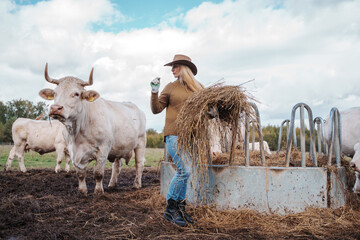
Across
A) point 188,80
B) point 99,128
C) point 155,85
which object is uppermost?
point 188,80

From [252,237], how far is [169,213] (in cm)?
115

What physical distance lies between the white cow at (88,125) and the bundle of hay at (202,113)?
2.29 meters

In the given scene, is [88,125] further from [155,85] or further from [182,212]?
[182,212]

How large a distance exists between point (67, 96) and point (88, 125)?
85 cm

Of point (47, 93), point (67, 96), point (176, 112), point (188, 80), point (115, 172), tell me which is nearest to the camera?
point (176, 112)

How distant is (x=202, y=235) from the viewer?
3.77m

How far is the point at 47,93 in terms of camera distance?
234 inches

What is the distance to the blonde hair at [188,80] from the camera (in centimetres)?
457

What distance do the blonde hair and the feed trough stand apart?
924mm

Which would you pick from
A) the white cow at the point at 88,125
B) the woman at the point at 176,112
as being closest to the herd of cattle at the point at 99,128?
the white cow at the point at 88,125

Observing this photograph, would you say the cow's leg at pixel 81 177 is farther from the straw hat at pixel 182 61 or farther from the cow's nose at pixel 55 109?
the straw hat at pixel 182 61

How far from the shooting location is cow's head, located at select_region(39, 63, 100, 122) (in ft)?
17.6

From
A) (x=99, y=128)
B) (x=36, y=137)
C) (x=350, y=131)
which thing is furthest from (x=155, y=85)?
(x=36, y=137)

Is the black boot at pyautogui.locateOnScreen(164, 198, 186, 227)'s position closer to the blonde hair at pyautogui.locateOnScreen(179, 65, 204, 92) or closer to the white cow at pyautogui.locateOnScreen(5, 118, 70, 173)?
the blonde hair at pyautogui.locateOnScreen(179, 65, 204, 92)
